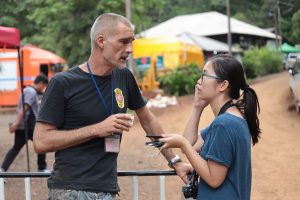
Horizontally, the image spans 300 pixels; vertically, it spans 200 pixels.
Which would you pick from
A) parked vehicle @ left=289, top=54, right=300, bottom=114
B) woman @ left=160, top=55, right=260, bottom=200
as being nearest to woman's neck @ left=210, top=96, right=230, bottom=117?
woman @ left=160, top=55, right=260, bottom=200

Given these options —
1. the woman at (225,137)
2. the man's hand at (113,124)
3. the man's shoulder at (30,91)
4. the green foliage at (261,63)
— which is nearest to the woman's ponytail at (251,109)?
the woman at (225,137)

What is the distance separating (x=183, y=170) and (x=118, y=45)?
0.81 m

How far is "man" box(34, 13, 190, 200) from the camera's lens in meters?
2.72

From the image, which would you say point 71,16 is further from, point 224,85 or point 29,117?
point 224,85

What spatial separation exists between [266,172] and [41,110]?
5.93m

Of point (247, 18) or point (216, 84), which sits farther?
point (247, 18)

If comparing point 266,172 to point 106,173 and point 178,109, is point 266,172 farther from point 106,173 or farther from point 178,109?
point 178,109

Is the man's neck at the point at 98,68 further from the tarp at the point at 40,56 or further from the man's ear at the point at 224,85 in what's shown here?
the tarp at the point at 40,56

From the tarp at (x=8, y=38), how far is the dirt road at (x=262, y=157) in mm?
2124

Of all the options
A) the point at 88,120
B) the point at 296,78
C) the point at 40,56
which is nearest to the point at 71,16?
the point at 40,56

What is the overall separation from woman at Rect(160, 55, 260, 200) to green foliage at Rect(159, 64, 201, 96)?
15934 mm

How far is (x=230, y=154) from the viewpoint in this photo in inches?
97.4

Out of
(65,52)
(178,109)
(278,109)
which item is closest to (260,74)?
(65,52)

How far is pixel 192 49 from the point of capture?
89.0 ft
